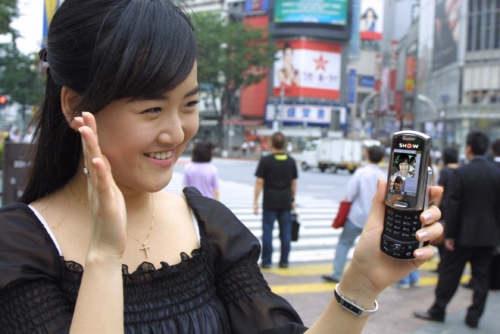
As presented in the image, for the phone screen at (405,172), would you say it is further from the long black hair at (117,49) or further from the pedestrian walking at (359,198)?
the pedestrian walking at (359,198)

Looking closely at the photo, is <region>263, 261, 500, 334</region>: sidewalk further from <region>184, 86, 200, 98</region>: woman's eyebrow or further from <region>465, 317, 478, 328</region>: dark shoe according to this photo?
<region>184, 86, 200, 98</region>: woman's eyebrow

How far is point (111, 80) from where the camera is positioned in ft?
4.11

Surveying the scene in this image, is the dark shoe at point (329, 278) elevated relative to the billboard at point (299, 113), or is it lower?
lower

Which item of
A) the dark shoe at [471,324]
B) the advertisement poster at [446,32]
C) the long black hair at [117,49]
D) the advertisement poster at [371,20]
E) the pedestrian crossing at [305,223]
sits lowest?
the pedestrian crossing at [305,223]

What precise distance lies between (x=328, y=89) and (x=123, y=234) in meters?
52.5

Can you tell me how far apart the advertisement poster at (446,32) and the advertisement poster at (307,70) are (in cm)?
934

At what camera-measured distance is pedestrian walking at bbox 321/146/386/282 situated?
6.29m

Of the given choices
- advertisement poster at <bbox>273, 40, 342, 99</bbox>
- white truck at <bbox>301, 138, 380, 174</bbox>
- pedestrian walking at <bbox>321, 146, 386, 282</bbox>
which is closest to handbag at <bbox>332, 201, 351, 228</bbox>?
pedestrian walking at <bbox>321, 146, 386, 282</bbox>

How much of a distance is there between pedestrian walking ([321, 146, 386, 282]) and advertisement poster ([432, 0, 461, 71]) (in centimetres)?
4415

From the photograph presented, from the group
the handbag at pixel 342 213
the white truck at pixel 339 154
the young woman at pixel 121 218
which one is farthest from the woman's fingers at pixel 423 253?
the white truck at pixel 339 154

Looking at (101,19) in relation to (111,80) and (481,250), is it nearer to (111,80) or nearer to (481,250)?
(111,80)

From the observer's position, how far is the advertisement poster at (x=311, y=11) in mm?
50406

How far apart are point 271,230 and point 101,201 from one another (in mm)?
6220

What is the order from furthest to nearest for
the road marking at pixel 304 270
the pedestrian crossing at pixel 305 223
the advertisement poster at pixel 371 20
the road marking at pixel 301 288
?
the advertisement poster at pixel 371 20
the pedestrian crossing at pixel 305 223
the road marking at pixel 304 270
the road marking at pixel 301 288
